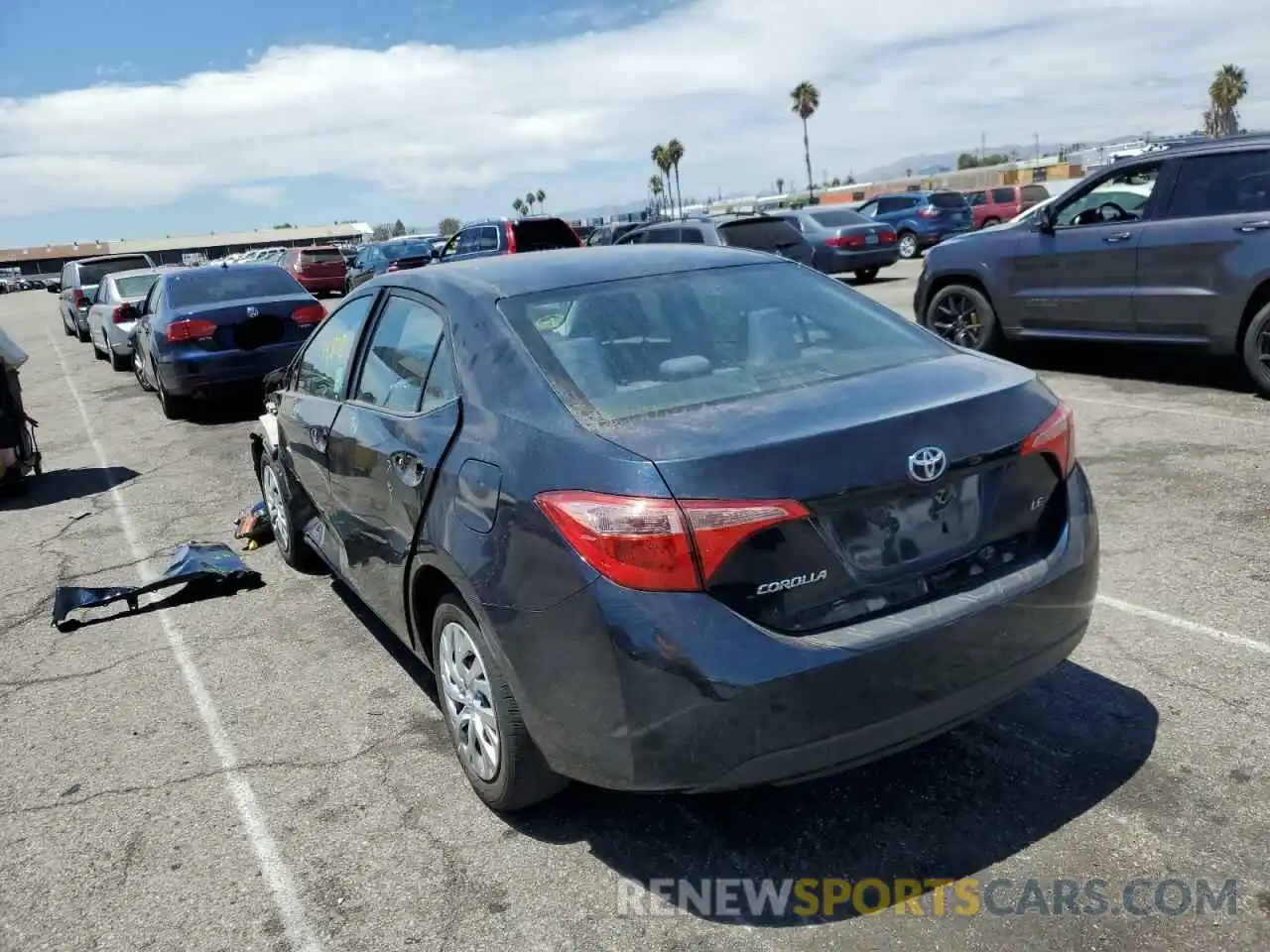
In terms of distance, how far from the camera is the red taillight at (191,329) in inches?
414

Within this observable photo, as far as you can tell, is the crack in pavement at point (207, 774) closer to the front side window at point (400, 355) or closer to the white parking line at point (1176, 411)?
the front side window at point (400, 355)

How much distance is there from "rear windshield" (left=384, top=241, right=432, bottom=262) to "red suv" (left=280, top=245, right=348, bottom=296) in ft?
7.48

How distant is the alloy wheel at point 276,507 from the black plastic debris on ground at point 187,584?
0.82ft

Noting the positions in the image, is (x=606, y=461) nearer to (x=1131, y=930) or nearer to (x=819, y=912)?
(x=819, y=912)

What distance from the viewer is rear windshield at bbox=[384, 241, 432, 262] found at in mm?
26984

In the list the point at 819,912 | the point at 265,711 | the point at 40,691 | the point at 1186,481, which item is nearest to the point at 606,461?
the point at 819,912

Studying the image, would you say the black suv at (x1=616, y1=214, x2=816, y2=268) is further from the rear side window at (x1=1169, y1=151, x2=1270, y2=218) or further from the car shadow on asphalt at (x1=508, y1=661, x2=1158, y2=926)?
the car shadow on asphalt at (x1=508, y1=661, x2=1158, y2=926)

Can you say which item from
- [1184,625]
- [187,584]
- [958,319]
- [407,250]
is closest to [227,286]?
[187,584]

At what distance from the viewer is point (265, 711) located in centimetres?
415

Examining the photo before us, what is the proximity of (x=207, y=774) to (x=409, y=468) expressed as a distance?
1.38m

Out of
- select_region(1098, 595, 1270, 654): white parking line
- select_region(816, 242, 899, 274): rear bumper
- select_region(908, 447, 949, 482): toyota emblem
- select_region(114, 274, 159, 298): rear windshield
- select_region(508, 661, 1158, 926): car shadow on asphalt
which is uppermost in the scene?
select_region(114, 274, 159, 298): rear windshield

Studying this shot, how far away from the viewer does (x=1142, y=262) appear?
810cm

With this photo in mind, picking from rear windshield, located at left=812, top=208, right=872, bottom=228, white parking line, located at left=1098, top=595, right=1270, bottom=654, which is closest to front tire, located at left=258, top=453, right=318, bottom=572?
white parking line, located at left=1098, top=595, right=1270, bottom=654

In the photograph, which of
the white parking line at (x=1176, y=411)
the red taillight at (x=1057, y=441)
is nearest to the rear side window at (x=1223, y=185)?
the white parking line at (x=1176, y=411)
